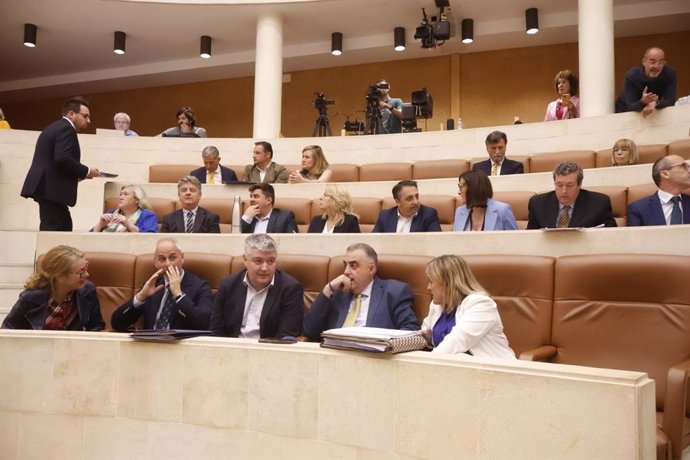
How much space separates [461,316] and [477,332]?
81mm

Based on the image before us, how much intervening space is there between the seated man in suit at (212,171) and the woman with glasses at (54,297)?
2.21 m

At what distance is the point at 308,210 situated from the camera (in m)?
3.91

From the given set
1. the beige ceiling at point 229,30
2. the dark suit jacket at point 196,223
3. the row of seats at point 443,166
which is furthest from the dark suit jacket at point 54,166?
the beige ceiling at point 229,30

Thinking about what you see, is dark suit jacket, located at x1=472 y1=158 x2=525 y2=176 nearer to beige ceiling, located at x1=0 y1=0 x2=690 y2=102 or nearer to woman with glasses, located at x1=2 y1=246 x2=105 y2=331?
woman with glasses, located at x1=2 y1=246 x2=105 y2=331

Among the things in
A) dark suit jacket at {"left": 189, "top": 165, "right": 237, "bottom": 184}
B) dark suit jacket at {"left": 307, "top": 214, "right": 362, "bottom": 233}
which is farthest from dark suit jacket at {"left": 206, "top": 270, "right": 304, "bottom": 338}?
dark suit jacket at {"left": 189, "top": 165, "right": 237, "bottom": 184}

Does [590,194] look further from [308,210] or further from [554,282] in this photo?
[308,210]

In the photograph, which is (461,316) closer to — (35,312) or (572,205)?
(572,205)

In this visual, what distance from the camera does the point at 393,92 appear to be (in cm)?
850

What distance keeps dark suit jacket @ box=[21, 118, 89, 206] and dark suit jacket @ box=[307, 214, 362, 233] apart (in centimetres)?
141

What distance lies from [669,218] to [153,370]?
2.27m

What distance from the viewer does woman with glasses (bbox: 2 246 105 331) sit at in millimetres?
2342

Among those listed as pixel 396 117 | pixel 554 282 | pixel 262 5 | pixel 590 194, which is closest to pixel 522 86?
pixel 396 117

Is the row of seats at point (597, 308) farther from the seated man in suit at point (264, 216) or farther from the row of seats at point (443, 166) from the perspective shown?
the row of seats at point (443, 166)

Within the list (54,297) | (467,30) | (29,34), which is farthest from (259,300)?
(29,34)
